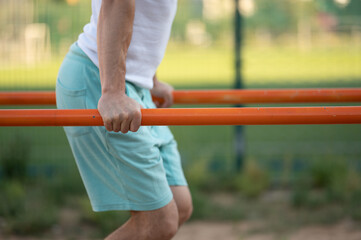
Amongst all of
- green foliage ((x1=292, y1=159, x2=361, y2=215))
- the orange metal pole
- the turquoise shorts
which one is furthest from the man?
green foliage ((x1=292, y1=159, x2=361, y2=215))

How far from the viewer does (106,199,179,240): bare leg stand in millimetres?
1686

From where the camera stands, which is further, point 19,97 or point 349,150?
point 349,150

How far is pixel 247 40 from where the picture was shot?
574 centimetres

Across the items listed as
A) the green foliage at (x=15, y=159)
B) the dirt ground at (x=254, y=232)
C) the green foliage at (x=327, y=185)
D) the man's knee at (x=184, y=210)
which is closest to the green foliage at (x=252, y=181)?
the green foliage at (x=327, y=185)

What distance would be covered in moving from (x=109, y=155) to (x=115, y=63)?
0.34 m

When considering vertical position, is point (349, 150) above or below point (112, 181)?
below

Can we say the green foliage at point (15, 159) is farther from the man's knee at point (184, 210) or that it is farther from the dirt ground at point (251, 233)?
the man's knee at point (184, 210)

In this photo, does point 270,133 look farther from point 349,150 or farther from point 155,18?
point 155,18

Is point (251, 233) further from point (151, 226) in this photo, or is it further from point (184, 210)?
point (151, 226)

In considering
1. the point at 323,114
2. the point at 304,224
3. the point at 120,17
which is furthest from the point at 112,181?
the point at 304,224

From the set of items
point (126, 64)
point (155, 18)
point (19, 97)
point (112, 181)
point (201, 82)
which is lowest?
point (201, 82)

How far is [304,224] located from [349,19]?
90.0 inches

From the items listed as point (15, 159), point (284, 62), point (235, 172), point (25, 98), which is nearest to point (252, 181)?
point (235, 172)

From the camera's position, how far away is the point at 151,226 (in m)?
1.69
